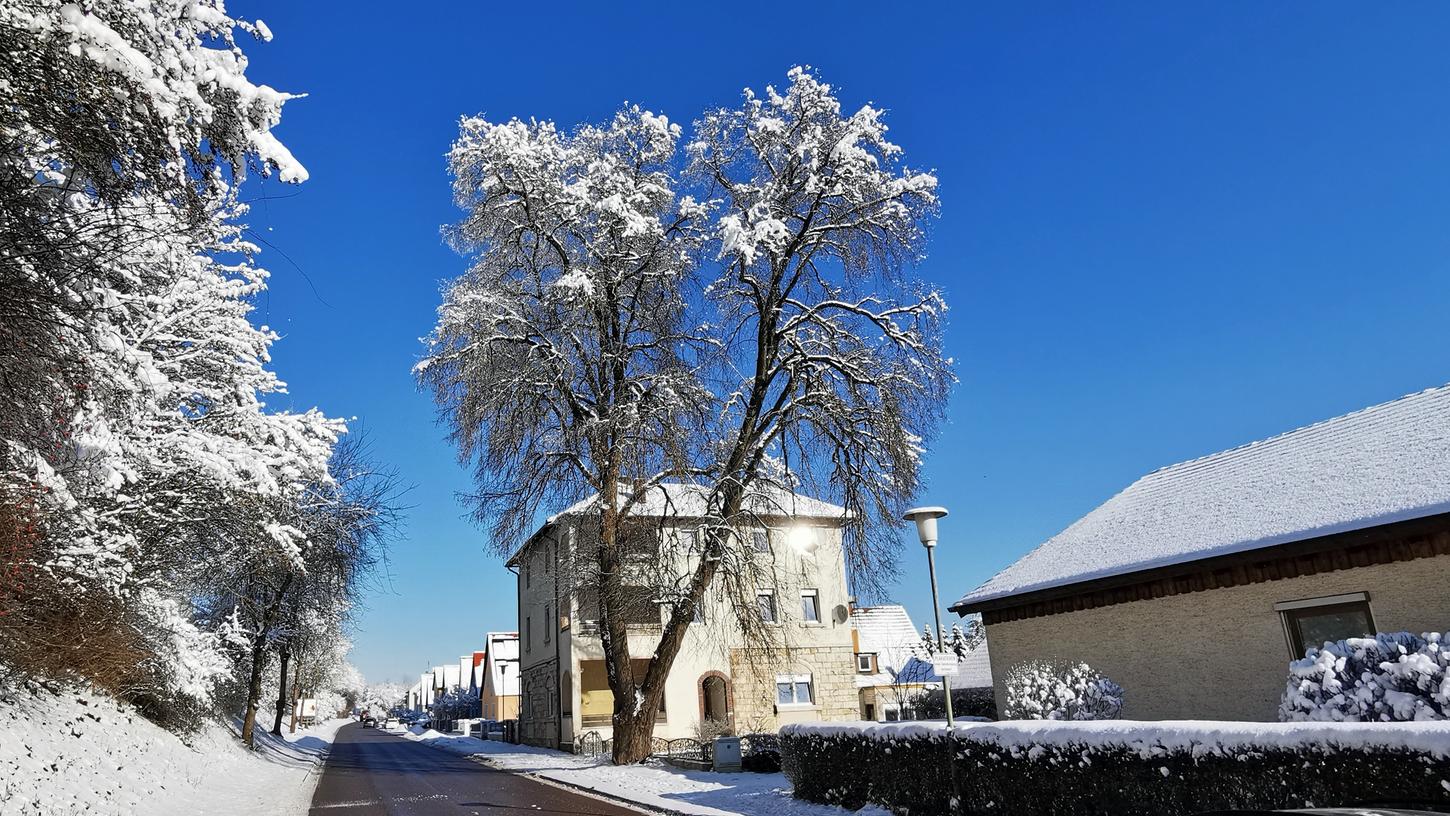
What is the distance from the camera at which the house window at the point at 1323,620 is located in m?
10.5

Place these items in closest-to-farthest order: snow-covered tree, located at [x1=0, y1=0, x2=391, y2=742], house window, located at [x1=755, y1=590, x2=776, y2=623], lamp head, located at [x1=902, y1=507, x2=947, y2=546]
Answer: snow-covered tree, located at [x1=0, y1=0, x2=391, y2=742], lamp head, located at [x1=902, y1=507, x2=947, y2=546], house window, located at [x1=755, y1=590, x2=776, y2=623]

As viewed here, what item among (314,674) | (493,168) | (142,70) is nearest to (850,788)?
(142,70)

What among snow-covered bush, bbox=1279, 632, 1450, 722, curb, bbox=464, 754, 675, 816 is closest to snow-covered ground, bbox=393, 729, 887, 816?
curb, bbox=464, 754, 675, 816

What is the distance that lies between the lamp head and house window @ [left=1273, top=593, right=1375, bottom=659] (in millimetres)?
4568

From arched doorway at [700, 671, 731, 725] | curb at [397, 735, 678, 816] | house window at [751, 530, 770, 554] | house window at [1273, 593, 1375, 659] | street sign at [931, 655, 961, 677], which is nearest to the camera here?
house window at [1273, 593, 1375, 659]

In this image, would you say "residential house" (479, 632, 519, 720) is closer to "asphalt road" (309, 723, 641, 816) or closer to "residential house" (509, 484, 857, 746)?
"residential house" (509, 484, 857, 746)

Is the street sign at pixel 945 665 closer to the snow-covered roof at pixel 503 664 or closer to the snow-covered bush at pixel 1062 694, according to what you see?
the snow-covered bush at pixel 1062 694

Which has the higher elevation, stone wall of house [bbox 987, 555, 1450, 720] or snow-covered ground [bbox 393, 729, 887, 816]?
stone wall of house [bbox 987, 555, 1450, 720]

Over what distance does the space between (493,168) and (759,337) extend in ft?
24.7

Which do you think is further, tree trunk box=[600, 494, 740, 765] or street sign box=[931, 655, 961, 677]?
tree trunk box=[600, 494, 740, 765]

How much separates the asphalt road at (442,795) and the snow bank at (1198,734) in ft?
21.9

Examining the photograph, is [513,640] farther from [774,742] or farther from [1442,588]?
[1442,588]

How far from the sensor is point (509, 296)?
68.4ft

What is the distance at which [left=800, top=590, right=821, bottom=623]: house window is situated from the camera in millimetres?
35094
